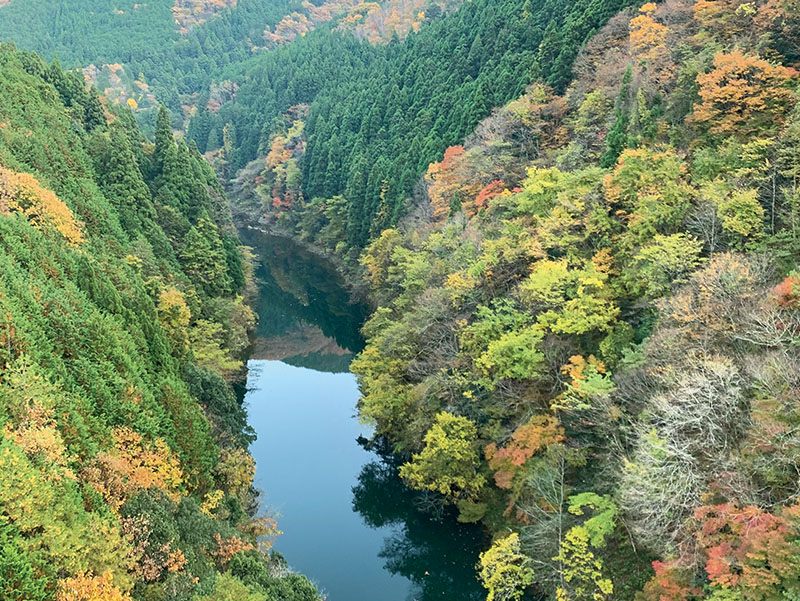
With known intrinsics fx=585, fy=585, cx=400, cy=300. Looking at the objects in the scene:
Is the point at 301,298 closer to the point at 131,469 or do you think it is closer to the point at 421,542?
the point at 421,542

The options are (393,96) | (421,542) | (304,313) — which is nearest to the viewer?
(421,542)

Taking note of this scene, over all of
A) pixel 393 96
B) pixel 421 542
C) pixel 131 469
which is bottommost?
pixel 421 542

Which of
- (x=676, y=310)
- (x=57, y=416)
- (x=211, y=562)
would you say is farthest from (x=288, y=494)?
(x=676, y=310)

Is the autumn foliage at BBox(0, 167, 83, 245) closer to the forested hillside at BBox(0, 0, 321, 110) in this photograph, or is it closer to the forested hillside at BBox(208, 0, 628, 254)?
the forested hillside at BBox(208, 0, 628, 254)

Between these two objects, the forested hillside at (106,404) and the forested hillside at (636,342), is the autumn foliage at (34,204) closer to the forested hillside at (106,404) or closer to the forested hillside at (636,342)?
the forested hillside at (106,404)

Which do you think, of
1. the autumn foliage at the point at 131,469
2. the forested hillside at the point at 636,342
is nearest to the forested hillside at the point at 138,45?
the forested hillside at the point at 636,342

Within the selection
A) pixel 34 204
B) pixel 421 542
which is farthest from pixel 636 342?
pixel 34 204

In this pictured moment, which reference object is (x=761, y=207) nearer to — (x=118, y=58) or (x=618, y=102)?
(x=618, y=102)
